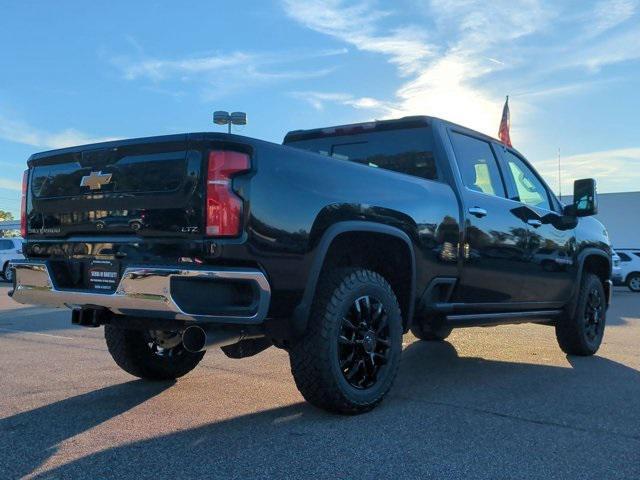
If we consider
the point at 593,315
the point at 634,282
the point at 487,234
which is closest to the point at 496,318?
the point at 487,234

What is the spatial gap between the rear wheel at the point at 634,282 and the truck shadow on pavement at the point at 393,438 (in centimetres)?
1852

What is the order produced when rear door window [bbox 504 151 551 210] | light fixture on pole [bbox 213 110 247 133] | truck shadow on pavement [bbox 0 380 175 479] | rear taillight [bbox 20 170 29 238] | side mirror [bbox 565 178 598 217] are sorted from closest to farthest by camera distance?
truck shadow on pavement [bbox 0 380 175 479], rear taillight [bbox 20 170 29 238], rear door window [bbox 504 151 551 210], side mirror [bbox 565 178 598 217], light fixture on pole [bbox 213 110 247 133]

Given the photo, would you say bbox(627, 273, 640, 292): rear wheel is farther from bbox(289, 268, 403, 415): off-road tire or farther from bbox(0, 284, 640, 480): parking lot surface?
bbox(289, 268, 403, 415): off-road tire

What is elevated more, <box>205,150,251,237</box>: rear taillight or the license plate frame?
<box>205,150,251,237</box>: rear taillight

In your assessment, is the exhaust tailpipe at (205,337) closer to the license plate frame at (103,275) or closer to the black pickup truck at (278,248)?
the black pickup truck at (278,248)

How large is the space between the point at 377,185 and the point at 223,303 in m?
1.34

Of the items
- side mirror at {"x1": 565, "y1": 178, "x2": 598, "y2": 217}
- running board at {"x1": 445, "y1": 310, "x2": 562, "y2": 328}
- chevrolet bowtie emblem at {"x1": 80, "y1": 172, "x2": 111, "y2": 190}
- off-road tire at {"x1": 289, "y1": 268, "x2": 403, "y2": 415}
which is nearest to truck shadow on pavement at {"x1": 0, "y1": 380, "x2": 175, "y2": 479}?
off-road tire at {"x1": 289, "y1": 268, "x2": 403, "y2": 415}

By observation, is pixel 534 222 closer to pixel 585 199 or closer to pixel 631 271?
pixel 585 199

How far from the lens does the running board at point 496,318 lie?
4738 mm

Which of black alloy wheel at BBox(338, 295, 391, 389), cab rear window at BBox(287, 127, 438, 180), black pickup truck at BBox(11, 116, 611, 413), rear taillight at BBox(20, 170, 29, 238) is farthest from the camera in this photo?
cab rear window at BBox(287, 127, 438, 180)

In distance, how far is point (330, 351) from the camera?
3629 millimetres

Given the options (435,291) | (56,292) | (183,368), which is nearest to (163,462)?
(56,292)

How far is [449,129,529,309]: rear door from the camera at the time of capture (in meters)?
4.78

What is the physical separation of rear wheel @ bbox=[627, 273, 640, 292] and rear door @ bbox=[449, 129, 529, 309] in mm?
18401
